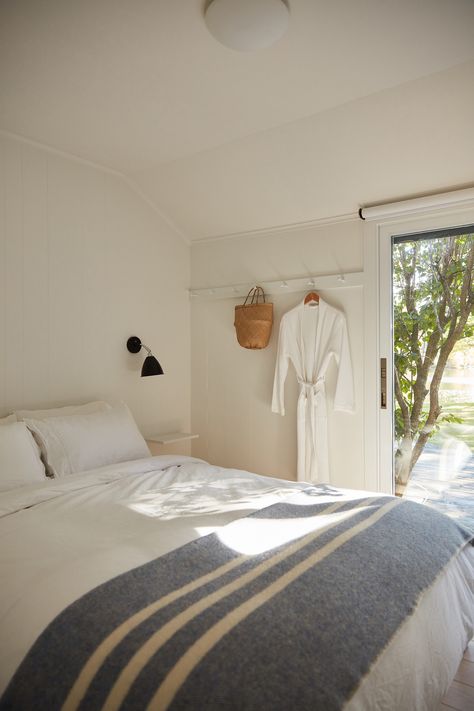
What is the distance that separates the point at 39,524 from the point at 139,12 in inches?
78.1

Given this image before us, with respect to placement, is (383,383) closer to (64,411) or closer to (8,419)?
(64,411)

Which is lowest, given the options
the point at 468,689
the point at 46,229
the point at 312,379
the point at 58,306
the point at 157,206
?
the point at 468,689

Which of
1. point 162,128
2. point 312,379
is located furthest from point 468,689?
point 162,128

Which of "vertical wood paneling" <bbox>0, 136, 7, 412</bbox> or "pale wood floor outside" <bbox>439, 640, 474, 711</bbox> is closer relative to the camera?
"pale wood floor outside" <bbox>439, 640, 474, 711</bbox>

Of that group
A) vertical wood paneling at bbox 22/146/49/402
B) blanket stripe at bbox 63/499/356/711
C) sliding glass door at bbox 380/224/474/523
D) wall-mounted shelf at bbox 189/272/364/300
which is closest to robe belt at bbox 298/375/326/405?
sliding glass door at bbox 380/224/474/523

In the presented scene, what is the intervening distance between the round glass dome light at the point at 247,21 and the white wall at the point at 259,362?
59.9 inches

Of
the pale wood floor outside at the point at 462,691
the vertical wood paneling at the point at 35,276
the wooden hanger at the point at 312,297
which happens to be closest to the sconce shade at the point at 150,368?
the vertical wood paneling at the point at 35,276

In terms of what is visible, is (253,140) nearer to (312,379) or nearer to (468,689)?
(312,379)

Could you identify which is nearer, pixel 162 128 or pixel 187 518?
pixel 187 518

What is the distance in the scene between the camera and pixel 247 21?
196 cm

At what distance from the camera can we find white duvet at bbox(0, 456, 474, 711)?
4.22 ft

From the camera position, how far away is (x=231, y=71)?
7.66ft

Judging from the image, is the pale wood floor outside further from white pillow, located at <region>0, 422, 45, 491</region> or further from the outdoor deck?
white pillow, located at <region>0, 422, 45, 491</region>

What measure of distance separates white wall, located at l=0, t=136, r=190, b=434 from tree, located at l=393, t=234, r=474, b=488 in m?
1.74
